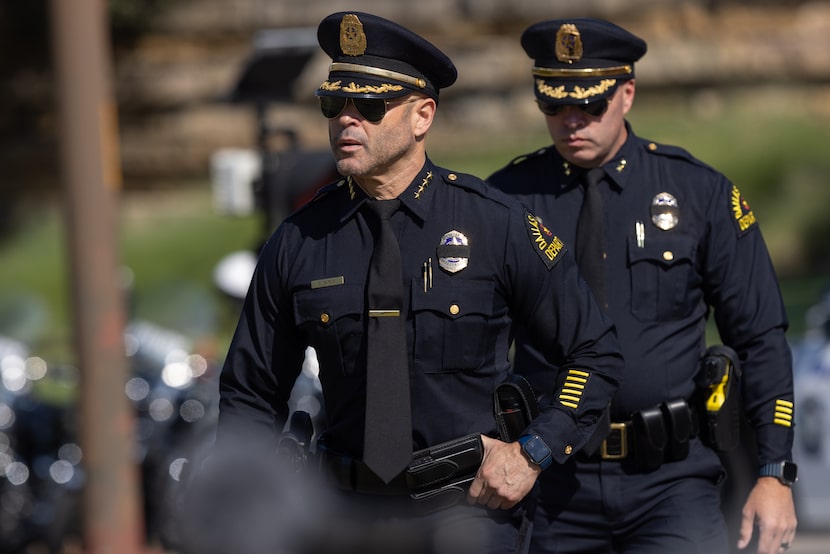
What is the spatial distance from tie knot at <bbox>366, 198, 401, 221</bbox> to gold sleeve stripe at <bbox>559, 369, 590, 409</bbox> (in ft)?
2.05

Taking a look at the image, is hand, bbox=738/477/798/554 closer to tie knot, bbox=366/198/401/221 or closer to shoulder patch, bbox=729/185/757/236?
shoulder patch, bbox=729/185/757/236

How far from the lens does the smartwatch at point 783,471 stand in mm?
4977

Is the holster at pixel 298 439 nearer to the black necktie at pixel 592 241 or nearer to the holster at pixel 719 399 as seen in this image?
the black necktie at pixel 592 241

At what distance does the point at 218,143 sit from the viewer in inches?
1144

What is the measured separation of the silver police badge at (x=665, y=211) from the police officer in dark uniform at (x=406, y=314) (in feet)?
3.12

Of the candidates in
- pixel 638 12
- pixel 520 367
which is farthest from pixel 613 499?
pixel 638 12

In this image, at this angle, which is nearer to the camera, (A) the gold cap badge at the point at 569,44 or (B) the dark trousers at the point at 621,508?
(B) the dark trousers at the point at 621,508

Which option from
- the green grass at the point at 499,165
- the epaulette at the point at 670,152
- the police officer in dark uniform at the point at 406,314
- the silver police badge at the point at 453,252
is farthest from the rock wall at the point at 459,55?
the silver police badge at the point at 453,252

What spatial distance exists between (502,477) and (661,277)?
1345 mm

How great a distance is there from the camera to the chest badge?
4.05 m

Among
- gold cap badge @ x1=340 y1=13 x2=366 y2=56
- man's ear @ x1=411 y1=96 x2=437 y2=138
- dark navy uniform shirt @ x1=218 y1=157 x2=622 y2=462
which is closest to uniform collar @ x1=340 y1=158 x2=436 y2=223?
dark navy uniform shirt @ x1=218 y1=157 x2=622 y2=462

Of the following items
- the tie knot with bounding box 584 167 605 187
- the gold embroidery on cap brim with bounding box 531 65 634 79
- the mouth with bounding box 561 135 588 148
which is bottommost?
the tie knot with bounding box 584 167 605 187

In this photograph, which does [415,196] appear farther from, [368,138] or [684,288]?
[684,288]

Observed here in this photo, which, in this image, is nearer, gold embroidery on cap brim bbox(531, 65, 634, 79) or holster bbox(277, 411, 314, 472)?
holster bbox(277, 411, 314, 472)
